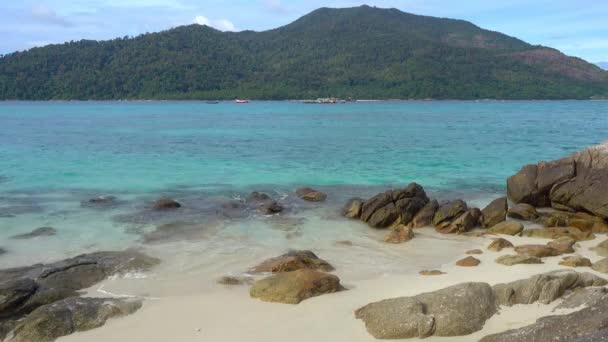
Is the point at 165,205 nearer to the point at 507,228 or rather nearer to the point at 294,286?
the point at 294,286

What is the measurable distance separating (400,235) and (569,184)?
6.66 m

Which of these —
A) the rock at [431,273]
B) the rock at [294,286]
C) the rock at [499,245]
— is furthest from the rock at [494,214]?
the rock at [294,286]

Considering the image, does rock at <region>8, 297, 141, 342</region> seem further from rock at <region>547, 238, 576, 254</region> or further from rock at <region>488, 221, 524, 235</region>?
rock at <region>488, 221, 524, 235</region>

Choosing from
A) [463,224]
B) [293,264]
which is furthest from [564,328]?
[463,224]

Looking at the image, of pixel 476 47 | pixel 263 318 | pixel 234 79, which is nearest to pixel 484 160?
pixel 263 318

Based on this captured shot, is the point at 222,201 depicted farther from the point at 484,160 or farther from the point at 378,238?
the point at 484,160

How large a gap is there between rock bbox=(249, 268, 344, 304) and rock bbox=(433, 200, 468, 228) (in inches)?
239

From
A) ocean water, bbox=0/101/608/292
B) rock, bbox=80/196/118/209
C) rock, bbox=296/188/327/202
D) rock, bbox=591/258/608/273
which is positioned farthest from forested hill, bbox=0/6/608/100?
rock, bbox=591/258/608/273

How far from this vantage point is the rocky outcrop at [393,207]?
15.2 m

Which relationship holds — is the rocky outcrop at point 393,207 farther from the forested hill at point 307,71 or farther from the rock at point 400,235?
the forested hill at point 307,71

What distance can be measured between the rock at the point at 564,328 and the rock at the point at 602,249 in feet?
17.7

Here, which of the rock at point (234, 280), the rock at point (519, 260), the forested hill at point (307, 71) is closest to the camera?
the rock at point (234, 280)

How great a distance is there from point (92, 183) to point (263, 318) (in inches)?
657

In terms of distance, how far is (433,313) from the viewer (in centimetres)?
802
